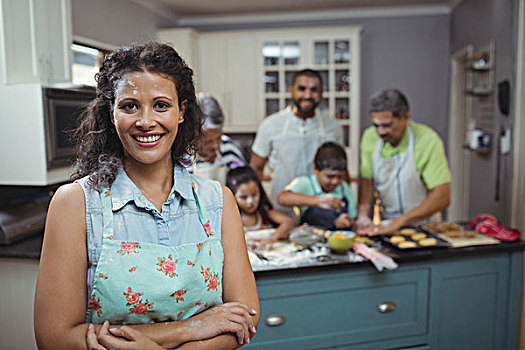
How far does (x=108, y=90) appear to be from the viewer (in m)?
1.13

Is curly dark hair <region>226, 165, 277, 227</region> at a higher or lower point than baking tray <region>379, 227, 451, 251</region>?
higher

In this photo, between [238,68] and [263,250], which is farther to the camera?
[238,68]

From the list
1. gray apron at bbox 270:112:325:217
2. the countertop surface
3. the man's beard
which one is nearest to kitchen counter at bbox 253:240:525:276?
the countertop surface

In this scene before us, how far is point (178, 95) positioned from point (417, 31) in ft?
16.2

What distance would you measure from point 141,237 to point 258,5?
450 cm

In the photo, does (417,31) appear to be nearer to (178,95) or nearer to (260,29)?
(260,29)

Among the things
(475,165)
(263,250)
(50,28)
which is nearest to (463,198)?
(475,165)

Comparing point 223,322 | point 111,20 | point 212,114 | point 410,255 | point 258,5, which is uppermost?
point 258,5

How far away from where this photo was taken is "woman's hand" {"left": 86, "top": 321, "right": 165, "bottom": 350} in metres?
1.01

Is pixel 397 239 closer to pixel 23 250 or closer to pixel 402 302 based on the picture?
pixel 402 302

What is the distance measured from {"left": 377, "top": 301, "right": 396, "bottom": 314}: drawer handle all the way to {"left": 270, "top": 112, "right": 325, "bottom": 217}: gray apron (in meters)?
0.92

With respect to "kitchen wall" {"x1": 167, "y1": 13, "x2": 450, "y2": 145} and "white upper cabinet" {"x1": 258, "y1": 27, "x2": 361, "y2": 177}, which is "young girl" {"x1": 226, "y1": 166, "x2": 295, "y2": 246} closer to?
"white upper cabinet" {"x1": 258, "y1": 27, "x2": 361, "y2": 177}

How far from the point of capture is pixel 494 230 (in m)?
2.36

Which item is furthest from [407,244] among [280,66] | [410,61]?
[410,61]
